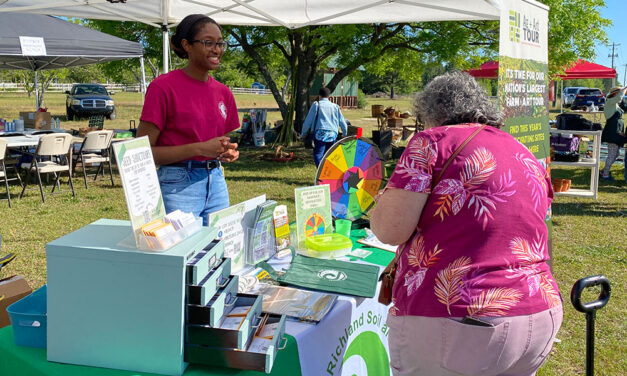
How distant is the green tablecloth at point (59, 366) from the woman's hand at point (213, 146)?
0.82 m

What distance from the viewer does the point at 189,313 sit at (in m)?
1.39

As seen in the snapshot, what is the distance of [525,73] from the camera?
3273 mm

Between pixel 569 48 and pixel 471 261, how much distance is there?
33.2ft

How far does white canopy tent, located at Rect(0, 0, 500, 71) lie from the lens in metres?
4.70

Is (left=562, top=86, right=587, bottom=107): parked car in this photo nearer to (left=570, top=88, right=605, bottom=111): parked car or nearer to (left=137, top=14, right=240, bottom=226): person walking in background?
A: (left=570, top=88, right=605, bottom=111): parked car

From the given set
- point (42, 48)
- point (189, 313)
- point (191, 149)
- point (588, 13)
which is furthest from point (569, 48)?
point (189, 313)

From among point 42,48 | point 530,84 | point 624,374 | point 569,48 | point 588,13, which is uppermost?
point 588,13

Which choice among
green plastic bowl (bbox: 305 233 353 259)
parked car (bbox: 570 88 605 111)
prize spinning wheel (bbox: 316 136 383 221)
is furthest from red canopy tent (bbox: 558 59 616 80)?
green plastic bowl (bbox: 305 233 353 259)

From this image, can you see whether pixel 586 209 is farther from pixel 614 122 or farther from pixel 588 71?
pixel 588 71

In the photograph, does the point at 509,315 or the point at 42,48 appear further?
the point at 42,48

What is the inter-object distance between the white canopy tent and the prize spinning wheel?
1953 mm

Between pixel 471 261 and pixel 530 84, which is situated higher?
pixel 530 84

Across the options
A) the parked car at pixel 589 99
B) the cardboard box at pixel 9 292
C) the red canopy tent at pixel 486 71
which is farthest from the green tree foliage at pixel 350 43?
the parked car at pixel 589 99

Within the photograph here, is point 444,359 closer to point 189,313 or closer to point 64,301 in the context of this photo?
point 189,313
